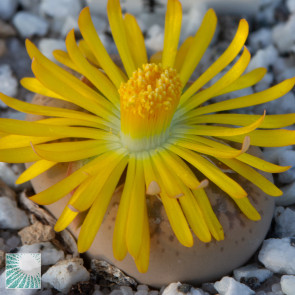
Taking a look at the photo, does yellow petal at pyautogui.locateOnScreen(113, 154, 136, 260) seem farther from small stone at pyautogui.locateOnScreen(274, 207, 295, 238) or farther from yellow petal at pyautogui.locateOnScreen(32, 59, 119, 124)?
small stone at pyautogui.locateOnScreen(274, 207, 295, 238)

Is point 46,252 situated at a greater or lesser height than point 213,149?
lesser

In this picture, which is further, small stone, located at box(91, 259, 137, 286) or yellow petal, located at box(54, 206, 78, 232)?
small stone, located at box(91, 259, 137, 286)

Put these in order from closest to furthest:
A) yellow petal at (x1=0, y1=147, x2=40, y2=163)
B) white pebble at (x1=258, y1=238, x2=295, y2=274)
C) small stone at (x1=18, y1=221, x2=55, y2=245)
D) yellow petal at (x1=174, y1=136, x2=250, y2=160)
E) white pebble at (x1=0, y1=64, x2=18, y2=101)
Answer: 1. yellow petal at (x1=174, y1=136, x2=250, y2=160)
2. yellow petal at (x1=0, y1=147, x2=40, y2=163)
3. white pebble at (x1=258, y1=238, x2=295, y2=274)
4. small stone at (x1=18, y1=221, x2=55, y2=245)
5. white pebble at (x1=0, y1=64, x2=18, y2=101)

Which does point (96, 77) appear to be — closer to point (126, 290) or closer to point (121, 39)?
point (121, 39)

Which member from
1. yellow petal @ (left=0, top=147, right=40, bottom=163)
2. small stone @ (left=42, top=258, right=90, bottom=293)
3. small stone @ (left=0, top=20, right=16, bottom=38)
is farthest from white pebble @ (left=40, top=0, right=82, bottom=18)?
small stone @ (left=42, top=258, right=90, bottom=293)

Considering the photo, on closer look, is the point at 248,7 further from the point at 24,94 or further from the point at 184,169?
the point at 184,169

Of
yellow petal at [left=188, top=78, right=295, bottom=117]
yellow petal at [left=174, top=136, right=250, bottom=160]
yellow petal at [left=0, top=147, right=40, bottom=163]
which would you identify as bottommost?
yellow petal at [left=0, top=147, right=40, bottom=163]

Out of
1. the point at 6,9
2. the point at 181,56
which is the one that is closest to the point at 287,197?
the point at 181,56

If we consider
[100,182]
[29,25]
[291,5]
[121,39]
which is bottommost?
[100,182]
